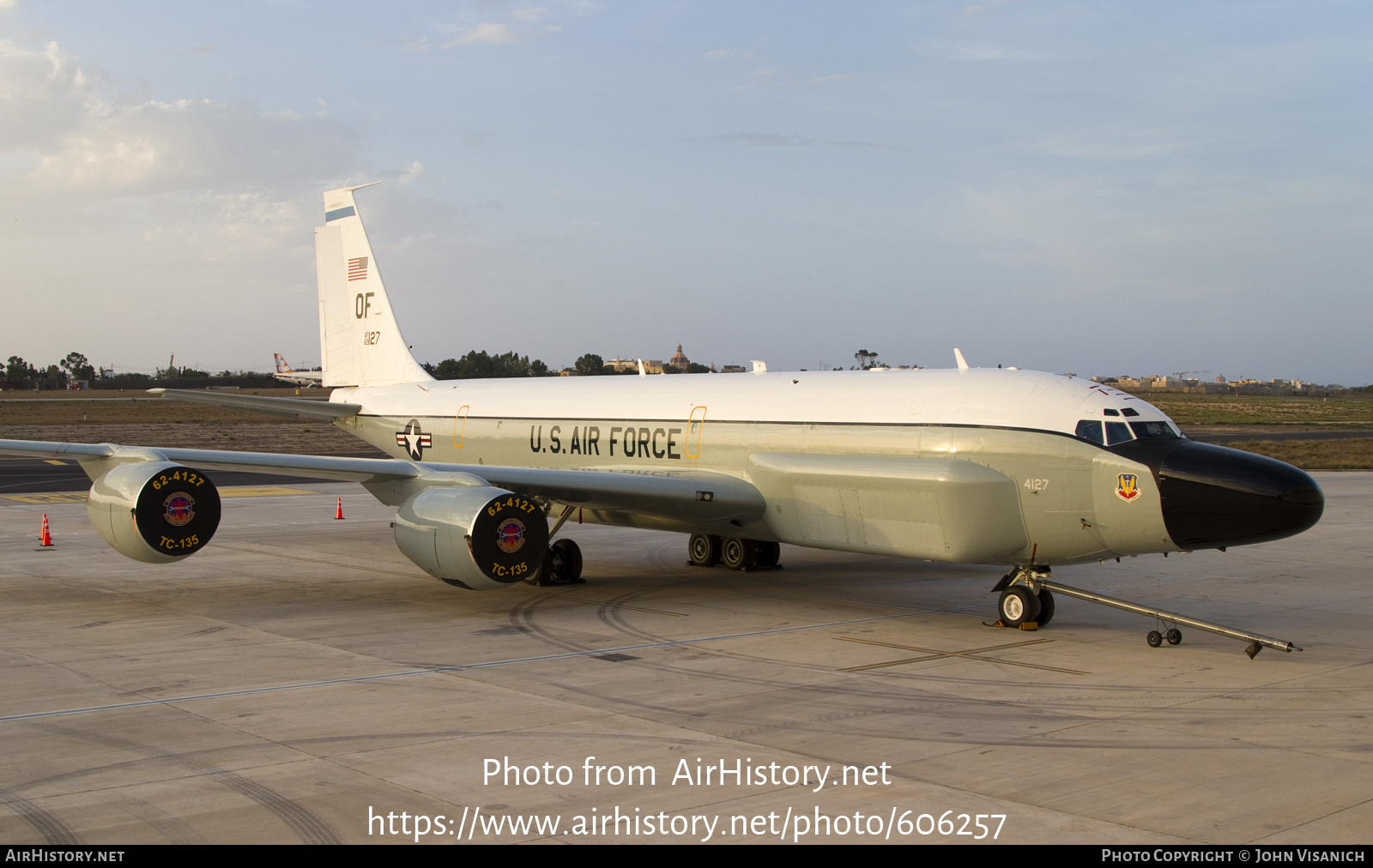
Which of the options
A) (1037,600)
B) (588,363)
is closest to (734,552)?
(1037,600)

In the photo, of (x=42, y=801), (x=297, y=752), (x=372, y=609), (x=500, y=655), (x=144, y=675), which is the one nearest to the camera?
(x=42, y=801)

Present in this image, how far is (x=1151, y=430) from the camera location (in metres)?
14.7

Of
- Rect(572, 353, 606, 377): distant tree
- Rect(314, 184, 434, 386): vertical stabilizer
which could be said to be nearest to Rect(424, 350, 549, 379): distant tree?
Rect(572, 353, 606, 377): distant tree

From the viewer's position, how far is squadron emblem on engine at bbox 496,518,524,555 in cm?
1565

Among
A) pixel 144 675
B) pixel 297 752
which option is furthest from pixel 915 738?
pixel 144 675

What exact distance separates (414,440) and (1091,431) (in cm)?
1477

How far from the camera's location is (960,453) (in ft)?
50.9

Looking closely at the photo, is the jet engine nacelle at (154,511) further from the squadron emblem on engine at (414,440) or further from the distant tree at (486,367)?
the distant tree at (486,367)

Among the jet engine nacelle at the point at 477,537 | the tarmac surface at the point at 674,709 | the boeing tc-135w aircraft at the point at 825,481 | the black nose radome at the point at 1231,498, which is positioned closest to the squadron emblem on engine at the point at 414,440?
the boeing tc-135w aircraft at the point at 825,481

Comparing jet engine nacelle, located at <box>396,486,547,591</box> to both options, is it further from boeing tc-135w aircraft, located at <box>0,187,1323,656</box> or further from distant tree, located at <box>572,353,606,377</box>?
distant tree, located at <box>572,353,606,377</box>

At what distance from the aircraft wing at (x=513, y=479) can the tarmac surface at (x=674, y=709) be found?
5.29 ft

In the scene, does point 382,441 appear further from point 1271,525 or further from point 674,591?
point 1271,525

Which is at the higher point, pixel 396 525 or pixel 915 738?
pixel 396 525

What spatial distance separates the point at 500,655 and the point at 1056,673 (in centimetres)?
667
